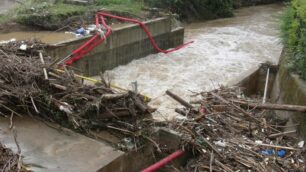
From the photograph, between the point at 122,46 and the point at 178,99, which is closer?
the point at 178,99

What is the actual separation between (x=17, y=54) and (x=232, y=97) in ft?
12.1

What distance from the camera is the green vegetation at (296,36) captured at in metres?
6.82

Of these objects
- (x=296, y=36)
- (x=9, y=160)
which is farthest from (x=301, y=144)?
(x=9, y=160)

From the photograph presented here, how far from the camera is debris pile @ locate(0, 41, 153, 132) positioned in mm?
5359

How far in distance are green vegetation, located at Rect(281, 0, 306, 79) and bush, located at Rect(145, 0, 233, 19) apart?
28.3ft

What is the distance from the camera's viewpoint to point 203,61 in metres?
12.4

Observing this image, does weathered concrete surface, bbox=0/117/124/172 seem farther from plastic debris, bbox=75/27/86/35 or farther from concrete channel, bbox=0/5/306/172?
plastic debris, bbox=75/27/86/35

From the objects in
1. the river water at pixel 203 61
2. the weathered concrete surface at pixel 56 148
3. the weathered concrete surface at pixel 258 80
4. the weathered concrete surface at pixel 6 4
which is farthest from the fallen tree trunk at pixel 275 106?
the weathered concrete surface at pixel 6 4

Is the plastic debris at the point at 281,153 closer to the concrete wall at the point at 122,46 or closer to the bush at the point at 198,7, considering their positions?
the concrete wall at the point at 122,46

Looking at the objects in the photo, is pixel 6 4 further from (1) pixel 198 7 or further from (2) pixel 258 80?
(2) pixel 258 80

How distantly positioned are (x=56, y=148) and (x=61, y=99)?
0.80 meters

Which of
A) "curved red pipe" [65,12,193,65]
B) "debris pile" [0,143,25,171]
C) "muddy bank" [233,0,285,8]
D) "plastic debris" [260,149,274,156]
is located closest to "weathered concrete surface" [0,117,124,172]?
"debris pile" [0,143,25,171]

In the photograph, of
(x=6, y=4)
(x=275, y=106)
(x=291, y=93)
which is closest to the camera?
(x=275, y=106)

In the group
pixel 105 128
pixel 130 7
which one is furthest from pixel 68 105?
pixel 130 7
